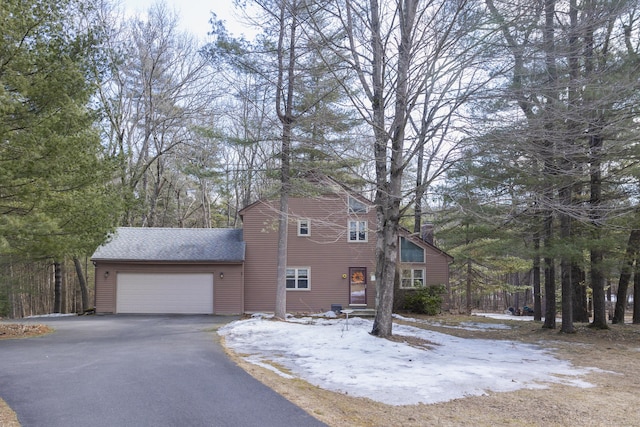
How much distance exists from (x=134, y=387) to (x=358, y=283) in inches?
634

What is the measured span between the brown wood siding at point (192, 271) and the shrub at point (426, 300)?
24.0 feet

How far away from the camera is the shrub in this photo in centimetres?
2122

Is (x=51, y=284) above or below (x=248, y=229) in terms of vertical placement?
below

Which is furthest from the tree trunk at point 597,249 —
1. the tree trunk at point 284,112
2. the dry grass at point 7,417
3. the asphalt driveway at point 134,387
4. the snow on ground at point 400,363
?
the dry grass at point 7,417

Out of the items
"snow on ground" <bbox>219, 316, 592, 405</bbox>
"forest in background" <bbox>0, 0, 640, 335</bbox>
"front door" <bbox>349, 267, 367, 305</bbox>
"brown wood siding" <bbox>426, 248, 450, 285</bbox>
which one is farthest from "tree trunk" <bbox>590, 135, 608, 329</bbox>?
"front door" <bbox>349, 267, 367, 305</bbox>

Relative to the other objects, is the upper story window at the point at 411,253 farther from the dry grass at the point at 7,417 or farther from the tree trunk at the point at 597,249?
the dry grass at the point at 7,417

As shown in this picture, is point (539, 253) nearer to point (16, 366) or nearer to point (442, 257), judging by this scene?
point (442, 257)

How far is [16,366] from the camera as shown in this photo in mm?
8047

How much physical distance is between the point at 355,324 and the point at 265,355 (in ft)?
17.9

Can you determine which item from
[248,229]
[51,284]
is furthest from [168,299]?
[51,284]

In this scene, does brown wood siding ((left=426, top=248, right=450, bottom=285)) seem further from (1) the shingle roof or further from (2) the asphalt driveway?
(2) the asphalt driveway

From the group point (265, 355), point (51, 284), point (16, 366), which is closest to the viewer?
point (16, 366)

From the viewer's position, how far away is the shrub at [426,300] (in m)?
21.2

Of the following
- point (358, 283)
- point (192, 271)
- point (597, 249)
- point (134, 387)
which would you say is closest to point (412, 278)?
point (358, 283)
